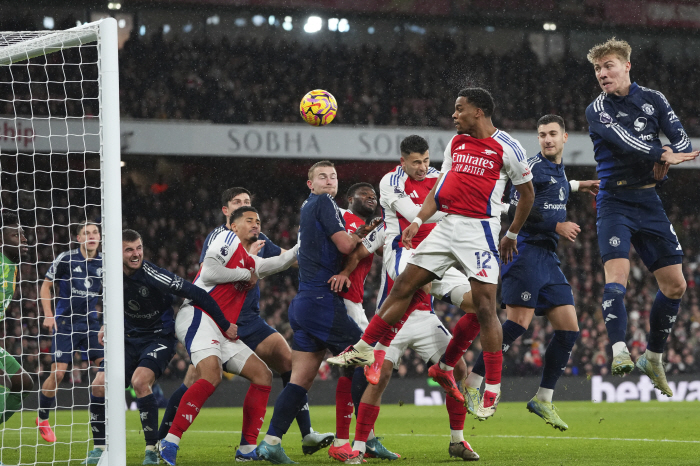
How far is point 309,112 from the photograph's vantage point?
848 cm

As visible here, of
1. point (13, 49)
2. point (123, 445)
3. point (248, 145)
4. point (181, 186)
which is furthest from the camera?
point (181, 186)

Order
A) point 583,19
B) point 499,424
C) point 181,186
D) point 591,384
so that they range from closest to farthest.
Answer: point 499,424 → point 591,384 → point 181,186 → point 583,19

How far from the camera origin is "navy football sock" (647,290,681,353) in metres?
6.24

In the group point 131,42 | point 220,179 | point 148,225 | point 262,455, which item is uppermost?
point 131,42

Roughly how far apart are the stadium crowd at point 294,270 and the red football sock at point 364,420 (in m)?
10.7

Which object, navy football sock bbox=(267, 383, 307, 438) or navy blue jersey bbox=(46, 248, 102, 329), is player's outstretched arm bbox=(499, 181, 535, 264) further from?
navy blue jersey bbox=(46, 248, 102, 329)

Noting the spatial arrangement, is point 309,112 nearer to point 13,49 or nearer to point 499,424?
point 13,49

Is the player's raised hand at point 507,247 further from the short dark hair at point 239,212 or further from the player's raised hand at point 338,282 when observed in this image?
the short dark hair at point 239,212

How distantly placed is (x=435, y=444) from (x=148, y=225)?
44.3 feet

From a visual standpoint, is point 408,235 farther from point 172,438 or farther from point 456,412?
point 172,438

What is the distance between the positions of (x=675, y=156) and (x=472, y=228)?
5.11ft

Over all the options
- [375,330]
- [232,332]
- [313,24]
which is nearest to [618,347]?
[375,330]

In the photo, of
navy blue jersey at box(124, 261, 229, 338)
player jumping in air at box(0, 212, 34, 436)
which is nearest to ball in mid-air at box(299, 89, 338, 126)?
navy blue jersey at box(124, 261, 229, 338)

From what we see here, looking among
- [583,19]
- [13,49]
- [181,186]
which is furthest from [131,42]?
[13,49]
